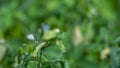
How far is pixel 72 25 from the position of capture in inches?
103

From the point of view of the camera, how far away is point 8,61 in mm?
1798

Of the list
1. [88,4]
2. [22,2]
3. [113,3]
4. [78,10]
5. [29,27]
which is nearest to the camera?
[88,4]

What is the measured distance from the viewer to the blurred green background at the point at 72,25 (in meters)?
1.97

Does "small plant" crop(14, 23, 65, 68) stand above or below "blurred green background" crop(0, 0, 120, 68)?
below

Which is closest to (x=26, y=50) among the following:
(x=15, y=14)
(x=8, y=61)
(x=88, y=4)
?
(x=8, y=61)

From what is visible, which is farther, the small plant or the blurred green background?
the blurred green background

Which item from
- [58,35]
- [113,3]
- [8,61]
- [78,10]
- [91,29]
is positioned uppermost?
[113,3]

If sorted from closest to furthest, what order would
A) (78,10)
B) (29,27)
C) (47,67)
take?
1. (47,67)
2. (78,10)
3. (29,27)

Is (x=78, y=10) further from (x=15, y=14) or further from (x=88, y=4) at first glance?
(x=15, y=14)

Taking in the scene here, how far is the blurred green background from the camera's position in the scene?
6.47ft

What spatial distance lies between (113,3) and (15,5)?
723 mm

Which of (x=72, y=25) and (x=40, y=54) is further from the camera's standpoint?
(x=72, y=25)

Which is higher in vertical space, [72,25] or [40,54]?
[72,25]

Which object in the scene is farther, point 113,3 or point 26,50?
point 113,3
